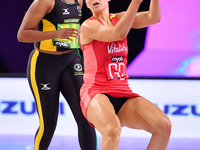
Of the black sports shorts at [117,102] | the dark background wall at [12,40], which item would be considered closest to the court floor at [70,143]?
the dark background wall at [12,40]

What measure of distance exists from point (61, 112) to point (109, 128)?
198 centimetres

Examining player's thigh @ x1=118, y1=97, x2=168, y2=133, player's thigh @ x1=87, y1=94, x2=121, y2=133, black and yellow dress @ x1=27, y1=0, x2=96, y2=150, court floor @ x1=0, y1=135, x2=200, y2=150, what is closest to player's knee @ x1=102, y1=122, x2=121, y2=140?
player's thigh @ x1=87, y1=94, x2=121, y2=133

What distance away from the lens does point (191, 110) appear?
3629mm

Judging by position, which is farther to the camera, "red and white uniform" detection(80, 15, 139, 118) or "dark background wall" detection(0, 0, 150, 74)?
"dark background wall" detection(0, 0, 150, 74)

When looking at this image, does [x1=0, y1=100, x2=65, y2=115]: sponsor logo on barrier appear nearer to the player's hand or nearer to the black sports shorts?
the player's hand

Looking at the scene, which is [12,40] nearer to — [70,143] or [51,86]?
[70,143]

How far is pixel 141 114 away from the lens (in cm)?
199

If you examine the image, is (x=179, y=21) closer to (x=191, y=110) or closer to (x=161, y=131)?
(x=191, y=110)

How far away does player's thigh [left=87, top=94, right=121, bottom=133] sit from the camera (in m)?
1.85

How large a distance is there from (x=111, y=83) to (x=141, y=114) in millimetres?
282

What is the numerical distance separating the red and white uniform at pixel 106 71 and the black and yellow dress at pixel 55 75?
39 cm

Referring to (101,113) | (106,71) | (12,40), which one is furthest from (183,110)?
(12,40)

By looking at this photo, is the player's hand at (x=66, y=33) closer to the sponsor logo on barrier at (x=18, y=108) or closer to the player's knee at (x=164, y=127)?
the player's knee at (x=164, y=127)

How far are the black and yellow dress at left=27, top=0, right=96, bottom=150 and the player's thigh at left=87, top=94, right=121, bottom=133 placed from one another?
0.47 m
